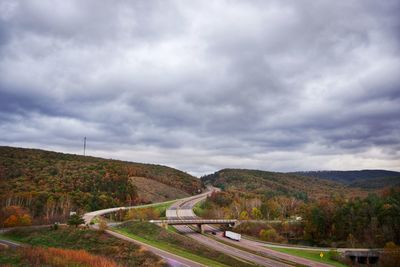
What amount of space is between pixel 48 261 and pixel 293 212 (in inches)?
4002

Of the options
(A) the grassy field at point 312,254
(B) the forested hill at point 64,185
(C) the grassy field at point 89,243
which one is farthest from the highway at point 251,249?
(B) the forested hill at point 64,185

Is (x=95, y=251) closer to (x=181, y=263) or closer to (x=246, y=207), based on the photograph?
(x=181, y=263)

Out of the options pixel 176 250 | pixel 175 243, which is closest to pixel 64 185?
pixel 175 243

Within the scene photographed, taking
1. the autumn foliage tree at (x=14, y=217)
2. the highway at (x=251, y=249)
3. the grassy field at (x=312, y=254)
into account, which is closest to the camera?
the highway at (x=251, y=249)

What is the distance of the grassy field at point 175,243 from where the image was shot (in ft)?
177

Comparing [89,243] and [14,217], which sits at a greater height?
[14,217]

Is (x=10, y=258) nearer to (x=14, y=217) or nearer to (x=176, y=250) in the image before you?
(x=176, y=250)

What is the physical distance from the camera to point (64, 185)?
4564 inches

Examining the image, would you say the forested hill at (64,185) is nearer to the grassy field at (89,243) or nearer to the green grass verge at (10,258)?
the grassy field at (89,243)

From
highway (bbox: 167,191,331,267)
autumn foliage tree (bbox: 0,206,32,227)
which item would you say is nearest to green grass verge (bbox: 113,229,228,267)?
highway (bbox: 167,191,331,267)

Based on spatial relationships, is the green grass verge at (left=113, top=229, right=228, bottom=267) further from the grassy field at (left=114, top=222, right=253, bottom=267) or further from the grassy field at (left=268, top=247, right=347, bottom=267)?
the grassy field at (left=268, top=247, right=347, bottom=267)

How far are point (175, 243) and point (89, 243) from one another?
1491 cm

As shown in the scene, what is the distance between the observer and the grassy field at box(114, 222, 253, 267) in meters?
54.0

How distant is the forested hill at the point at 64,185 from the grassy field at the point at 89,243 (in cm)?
2030
